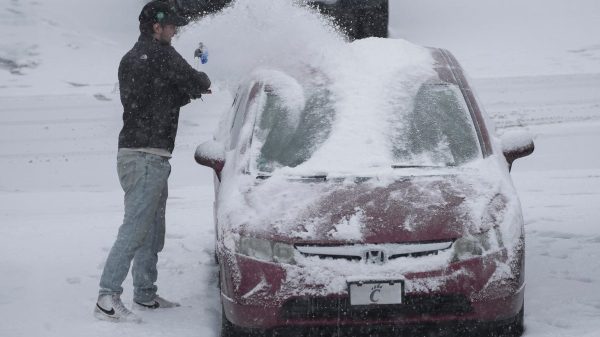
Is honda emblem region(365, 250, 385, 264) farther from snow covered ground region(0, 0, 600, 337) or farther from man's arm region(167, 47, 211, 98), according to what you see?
man's arm region(167, 47, 211, 98)

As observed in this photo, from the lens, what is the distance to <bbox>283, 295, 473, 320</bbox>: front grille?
402 centimetres

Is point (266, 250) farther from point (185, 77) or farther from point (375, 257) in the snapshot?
point (185, 77)

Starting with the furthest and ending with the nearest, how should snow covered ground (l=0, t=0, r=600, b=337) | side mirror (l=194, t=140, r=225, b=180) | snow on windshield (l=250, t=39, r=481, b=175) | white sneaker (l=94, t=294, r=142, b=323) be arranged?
snow covered ground (l=0, t=0, r=600, b=337)
side mirror (l=194, t=140, r=225, b=180)
white sneaker (l=94, t=294, r=142, b=323)
snow on windshield (l=250, t=39, r=481, b=175)

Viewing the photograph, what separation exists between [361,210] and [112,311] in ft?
5.26

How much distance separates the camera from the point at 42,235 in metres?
6.97

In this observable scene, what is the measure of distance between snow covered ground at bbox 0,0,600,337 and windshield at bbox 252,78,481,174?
1.02 m

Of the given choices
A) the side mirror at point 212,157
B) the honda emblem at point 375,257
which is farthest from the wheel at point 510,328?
the side mirror at point 212,157

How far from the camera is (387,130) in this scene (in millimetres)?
4898

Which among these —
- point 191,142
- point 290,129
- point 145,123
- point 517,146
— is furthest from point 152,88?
point 191,142

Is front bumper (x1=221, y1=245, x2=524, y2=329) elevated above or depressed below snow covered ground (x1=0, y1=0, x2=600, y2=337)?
above

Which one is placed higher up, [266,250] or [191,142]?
[266,250]

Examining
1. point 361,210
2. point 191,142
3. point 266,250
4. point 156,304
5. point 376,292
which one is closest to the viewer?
point 376,292

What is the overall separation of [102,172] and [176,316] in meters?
4.78

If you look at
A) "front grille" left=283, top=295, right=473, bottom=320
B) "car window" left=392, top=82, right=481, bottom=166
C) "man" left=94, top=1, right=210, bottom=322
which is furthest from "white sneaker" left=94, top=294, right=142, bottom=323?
"car window" left=392, top=82, right=481, bottom=166
